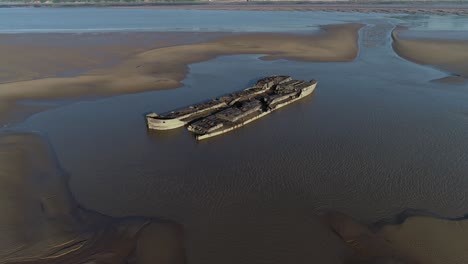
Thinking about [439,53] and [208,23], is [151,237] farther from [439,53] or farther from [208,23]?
[208,23]

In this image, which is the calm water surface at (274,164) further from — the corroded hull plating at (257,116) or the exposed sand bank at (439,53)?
the exposed sand bank at (439,53)

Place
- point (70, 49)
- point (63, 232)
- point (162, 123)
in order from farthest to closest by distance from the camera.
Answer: point (70, 49) < point (162, 123) < point (63, 232)

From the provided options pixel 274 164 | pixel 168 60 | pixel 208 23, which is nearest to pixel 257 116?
pixel 274 164

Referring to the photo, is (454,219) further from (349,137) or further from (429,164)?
(349,137)

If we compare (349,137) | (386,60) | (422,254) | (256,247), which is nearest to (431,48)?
(386,60)

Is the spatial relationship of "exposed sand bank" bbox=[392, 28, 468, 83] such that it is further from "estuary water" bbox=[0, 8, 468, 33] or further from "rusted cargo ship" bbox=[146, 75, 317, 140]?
"estuary water" bbox=[0, 8, 468, 33]

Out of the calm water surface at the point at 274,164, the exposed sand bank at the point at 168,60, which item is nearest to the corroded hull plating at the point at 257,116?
the calm water surface at the point at 274,164

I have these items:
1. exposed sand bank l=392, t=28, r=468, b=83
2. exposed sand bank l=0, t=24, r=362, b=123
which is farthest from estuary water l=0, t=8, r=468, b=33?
exposed sand bank l=392, t=28, r=468, b=83
